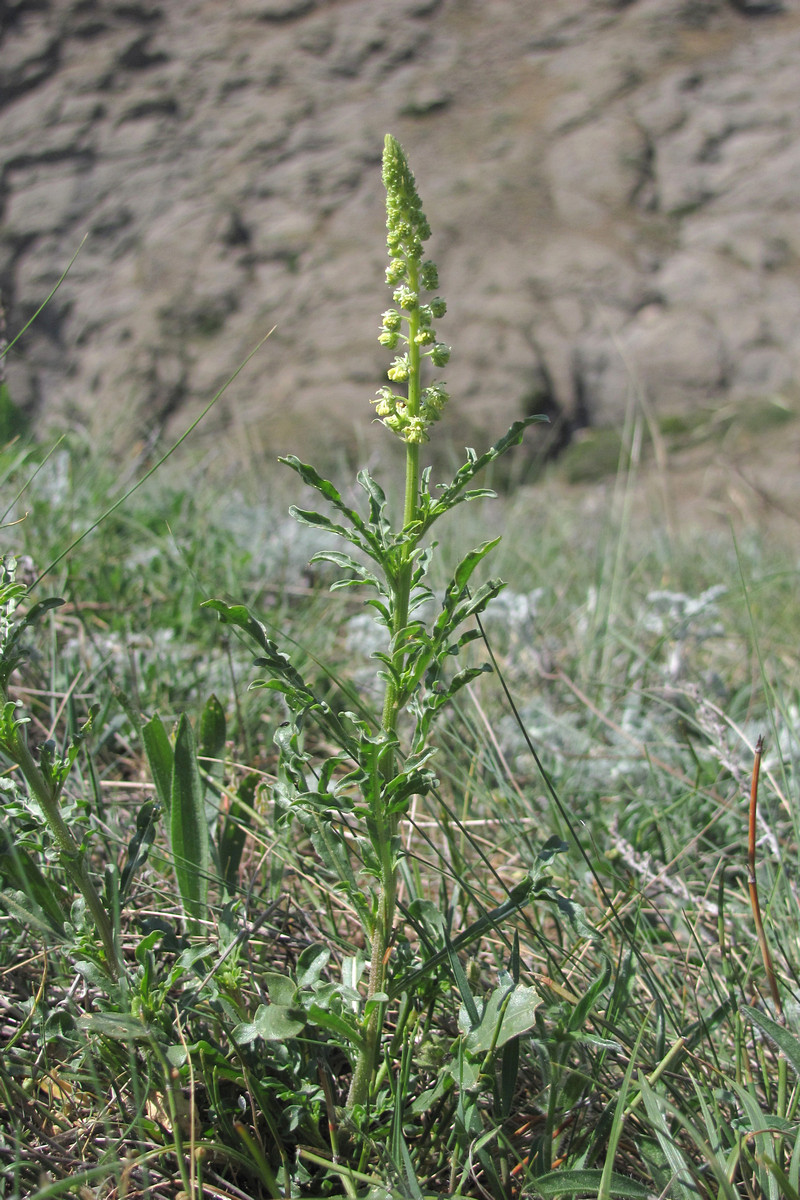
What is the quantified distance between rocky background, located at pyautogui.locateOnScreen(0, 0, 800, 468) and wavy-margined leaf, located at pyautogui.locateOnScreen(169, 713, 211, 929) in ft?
16.7

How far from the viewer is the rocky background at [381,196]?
6.40 metres

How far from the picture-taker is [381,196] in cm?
673

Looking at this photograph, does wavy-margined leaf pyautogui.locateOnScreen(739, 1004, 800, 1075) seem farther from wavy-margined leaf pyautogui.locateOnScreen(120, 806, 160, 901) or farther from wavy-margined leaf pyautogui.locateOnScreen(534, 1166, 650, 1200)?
wavy-margined leaf pyautogui.locateOnScreen(120, 806, 160, 901)

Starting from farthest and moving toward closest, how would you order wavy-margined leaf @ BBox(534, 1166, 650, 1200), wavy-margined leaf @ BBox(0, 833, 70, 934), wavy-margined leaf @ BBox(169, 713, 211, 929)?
wavy-margined leaf @ BBox(169, 713, 211, 929), wavy-margined leaf @ BBox(0, 833, 70, 934), wavy-margined leaf @ BBox(534, 1166, 650, 1200)

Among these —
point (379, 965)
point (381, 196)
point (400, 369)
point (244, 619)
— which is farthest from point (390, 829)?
point (381, 196)

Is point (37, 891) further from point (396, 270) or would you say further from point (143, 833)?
point (396, 270)

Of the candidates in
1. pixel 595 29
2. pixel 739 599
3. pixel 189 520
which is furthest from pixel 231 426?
pixel 595 29

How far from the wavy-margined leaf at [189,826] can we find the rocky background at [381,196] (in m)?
5.10

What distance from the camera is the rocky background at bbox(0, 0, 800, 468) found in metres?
6.40

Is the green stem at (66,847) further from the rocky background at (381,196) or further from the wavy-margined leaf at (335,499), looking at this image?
the rocky background at (381,196)

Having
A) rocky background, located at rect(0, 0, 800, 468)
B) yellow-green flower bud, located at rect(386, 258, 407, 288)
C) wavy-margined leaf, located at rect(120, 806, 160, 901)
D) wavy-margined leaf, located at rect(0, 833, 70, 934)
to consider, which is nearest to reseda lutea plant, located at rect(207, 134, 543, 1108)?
yellow-green flower bud, located at rect(386, 258, 407, 288)

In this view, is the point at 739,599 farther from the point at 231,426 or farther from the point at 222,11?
the point at 222,11

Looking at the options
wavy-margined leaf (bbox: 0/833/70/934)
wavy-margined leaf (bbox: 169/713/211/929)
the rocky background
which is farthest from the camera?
the rocky background

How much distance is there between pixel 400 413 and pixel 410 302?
0.37 feet
